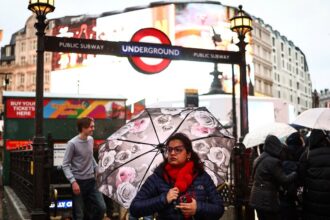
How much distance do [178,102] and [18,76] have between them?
73.7 meters

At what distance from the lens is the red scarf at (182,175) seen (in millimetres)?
3350

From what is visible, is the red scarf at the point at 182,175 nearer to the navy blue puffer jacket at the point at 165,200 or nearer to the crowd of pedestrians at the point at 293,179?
the navy blue puffer jacket at the point at 165,200

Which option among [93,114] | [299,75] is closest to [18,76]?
[299,75]

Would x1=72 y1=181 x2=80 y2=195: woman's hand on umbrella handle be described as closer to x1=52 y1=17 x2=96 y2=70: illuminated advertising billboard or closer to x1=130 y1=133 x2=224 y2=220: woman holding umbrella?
x1=130 y1=133 x2=224 y2=220: woman holding umbrella

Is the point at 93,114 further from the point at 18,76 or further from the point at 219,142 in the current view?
the point at 18,76

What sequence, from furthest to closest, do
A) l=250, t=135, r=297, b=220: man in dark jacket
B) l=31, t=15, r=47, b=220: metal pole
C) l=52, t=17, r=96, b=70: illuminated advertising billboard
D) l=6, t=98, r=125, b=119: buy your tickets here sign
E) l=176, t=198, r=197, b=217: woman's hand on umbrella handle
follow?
l=52, t=17, r=96, b=70: illuminated advertising billboard < l=6, t=98, r=125, b=119: buy your tickets here sign < l=31, t=15, r=47, b=220: metal pole < l=250, t=135, r=297, b=220: man in dark jacket < l=176, t=198, r=197, b=217: woman's hand on umbrella handle

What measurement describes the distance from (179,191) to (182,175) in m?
0.12

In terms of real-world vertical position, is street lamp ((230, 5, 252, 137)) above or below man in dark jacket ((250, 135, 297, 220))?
above

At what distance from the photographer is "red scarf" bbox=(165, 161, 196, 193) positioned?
11.0 feet

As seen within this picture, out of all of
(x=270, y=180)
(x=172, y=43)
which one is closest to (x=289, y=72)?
(x=172, y=43)

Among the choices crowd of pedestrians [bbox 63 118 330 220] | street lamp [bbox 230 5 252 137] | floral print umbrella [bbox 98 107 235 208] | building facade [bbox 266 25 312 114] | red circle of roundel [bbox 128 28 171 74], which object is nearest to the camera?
crowd of pedestrians [bbox 63 118 330 220]

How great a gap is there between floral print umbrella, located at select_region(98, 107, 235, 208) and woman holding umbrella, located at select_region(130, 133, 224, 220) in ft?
2.97

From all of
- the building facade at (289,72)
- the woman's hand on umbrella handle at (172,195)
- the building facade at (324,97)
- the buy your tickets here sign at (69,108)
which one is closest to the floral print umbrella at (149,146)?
the woman's hand on umbrella handle at (172,195)

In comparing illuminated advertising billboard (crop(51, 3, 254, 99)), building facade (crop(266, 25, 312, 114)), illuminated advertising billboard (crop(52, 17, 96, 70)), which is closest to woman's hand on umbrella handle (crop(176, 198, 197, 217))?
illuminated advertising billboard (crop(51, 3, 254, 99))
